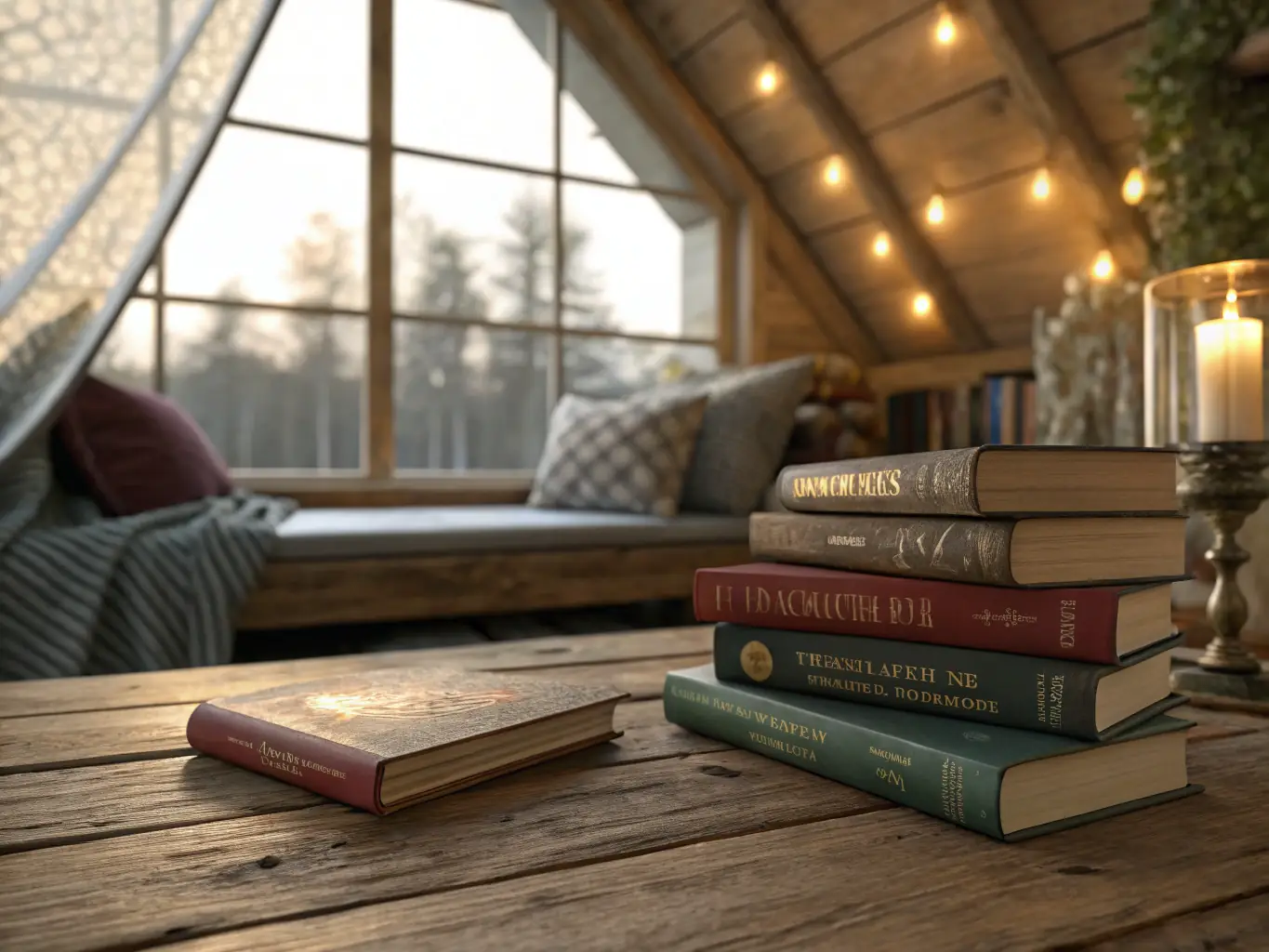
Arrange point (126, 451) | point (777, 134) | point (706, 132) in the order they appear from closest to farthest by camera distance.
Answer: point (126, 451) < point (777, 134) < point (706, 132)

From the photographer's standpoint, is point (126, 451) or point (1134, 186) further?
point (1134, 186)

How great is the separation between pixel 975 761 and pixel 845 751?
0.30 ft

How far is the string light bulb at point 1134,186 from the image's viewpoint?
97.4 inches

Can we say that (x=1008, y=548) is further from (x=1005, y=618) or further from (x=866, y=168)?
(x=866, y=168)

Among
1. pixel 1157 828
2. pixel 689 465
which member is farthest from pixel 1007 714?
pixel 689 465

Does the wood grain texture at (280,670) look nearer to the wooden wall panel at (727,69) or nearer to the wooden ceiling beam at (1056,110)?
the wooden ceiling beam at (1056,110)

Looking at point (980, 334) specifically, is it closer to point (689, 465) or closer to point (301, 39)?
point (689, 465)

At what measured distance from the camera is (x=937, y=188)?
2.98 meters

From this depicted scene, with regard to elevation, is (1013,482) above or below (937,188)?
below

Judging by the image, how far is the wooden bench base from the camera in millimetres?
1912

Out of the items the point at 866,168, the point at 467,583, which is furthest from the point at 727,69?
the point at 467,583

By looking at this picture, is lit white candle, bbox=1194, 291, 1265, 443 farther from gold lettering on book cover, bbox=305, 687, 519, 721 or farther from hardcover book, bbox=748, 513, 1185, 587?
gold lettering on book cover, bbox=305, 687, 519, 721

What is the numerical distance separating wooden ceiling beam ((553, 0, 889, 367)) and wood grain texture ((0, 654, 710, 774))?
118 inches

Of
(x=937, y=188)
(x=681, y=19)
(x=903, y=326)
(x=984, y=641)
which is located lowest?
(x=984, y=641)
